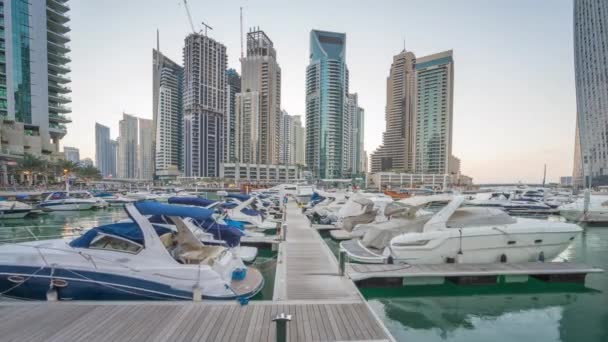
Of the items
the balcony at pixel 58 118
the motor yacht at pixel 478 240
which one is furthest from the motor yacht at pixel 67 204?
the balcony at pixel 58 118

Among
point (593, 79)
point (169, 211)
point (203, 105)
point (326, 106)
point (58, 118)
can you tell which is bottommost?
point (169, 211)

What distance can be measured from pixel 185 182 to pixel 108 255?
12721 centimetres

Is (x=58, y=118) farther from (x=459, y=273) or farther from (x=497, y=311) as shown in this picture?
(x=497, y=311)

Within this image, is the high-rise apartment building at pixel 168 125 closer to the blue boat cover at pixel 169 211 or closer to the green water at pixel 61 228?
the green water at pixel 61 228

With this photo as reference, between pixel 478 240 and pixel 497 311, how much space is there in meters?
2.76

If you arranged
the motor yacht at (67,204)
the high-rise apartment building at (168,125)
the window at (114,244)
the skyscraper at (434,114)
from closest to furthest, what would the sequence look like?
the window at (114,244)
the motor yacht at (67,204)
the skyscraper at (434,114)
the high-rise apartment building at (168,125)

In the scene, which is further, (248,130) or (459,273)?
(248,130)

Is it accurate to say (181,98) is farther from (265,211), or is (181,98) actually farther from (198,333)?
(198,333)

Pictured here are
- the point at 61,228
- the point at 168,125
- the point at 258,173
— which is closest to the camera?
the point at 61,228

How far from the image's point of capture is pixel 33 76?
63219mm

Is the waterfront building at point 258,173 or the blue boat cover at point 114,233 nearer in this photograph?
the blue boat cover at point 114,233

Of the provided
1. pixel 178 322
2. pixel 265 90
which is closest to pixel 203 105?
pixel 265 90

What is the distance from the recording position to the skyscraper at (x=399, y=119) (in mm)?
151375

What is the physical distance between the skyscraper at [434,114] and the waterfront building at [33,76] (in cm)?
14410
